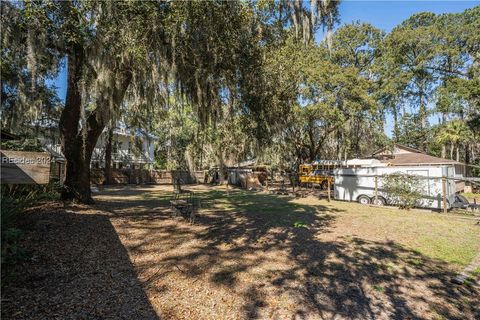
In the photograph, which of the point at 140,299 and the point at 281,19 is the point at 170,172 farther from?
the point at 140,299

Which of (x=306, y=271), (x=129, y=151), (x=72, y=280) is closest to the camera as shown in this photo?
(x=72, y=280)

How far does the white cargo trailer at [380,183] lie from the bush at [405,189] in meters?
0.19

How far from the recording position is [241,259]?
4.53m

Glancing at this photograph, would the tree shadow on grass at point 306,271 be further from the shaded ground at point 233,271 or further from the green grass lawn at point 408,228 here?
the green grass lawn at point 408,228

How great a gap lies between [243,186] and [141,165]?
1276 centimetres

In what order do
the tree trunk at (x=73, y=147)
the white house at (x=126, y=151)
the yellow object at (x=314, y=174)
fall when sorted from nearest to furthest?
the tree trunk at (x=73, y=147) < the yellow object at (x=314, y=174) < the white house at (x=126, y=151)

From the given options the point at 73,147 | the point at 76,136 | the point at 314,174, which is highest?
the point at 76,136

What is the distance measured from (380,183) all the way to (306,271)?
9.70 m

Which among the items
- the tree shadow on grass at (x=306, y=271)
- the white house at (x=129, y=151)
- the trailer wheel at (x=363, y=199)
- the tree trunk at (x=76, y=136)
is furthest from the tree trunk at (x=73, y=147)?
the white house at (x=129, y=151)

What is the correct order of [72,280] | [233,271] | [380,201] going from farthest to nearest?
[380,201] → [233,271] → [72,280]

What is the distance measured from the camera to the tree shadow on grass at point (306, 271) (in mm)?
3189

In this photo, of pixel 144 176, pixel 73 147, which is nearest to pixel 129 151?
pixel 144 176

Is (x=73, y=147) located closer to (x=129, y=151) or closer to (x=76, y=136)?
(x=76, y=136)

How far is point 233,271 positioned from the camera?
4.02 m
